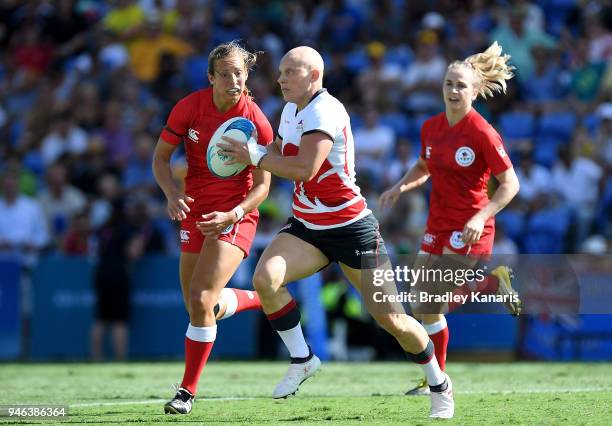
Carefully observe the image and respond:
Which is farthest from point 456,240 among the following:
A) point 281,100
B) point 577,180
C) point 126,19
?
point 126,19

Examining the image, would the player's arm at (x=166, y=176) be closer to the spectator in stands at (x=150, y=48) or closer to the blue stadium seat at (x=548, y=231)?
the blue stadium seat at (x=548, y=231)

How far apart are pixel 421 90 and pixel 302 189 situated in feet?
30.7

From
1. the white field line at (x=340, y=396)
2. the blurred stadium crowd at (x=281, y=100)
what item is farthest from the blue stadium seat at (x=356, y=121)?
the white field line at (x=340, y=396)

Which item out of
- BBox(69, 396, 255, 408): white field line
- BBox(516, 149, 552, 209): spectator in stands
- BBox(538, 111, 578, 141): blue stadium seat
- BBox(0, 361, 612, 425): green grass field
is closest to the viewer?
BBox(0, 361, 612, 425): green grass field

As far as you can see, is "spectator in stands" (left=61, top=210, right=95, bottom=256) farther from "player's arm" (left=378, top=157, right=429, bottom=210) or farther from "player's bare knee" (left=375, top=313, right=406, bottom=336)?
"player's bare knee" (left=375, top=313, right=406, bottom=336)

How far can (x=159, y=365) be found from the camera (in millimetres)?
12938

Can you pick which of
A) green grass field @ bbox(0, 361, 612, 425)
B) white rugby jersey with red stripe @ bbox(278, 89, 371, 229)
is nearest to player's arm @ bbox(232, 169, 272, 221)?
white rugby jersey with red stripe @ bbox(278, 89, 371, 229)

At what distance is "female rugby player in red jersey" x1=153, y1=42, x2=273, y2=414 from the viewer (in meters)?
7.68

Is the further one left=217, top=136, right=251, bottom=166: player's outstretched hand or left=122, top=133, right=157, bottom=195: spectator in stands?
left=122, top=133, right=157, bottom=195: spectator in stands

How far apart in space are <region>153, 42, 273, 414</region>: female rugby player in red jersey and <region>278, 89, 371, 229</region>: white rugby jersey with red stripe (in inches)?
17.0

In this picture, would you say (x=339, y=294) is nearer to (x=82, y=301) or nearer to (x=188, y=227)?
(x=82, y=301)

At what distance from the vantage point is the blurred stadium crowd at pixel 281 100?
15.1 meters

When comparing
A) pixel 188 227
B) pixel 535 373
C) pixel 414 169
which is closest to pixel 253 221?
pixel 188 227

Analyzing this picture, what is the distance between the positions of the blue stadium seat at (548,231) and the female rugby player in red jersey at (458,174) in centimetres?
633
